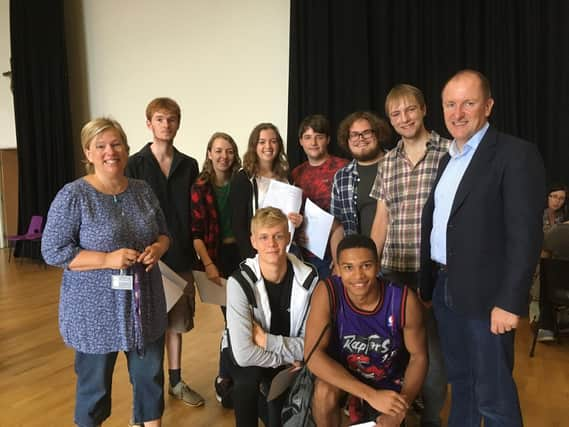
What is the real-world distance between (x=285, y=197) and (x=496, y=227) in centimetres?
112

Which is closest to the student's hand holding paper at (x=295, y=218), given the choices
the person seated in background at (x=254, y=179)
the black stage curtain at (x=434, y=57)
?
the person seated in background at (x=254, y=179)

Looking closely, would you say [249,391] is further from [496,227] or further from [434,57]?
[434,57]

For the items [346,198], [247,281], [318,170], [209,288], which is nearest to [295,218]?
[346,198]

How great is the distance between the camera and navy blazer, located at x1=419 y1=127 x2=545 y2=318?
1.62 meters

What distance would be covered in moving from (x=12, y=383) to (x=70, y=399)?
1.74ft

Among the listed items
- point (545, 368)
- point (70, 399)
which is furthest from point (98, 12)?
point (545, 368)

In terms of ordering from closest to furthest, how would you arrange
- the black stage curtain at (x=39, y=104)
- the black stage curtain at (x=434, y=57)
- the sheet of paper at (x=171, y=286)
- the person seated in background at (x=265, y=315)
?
the person seated in background at (x=265, y=315), the sheet of paper at (x=171, y=286), the black stage curtain at (x=434, y=57), the black stage curtain at (x=39, y=104)

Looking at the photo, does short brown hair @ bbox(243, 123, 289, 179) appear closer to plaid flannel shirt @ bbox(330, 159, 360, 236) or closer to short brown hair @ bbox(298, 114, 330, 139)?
short brown hair @ bbox(298, 114, 330, 139)

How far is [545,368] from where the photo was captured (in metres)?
3.29

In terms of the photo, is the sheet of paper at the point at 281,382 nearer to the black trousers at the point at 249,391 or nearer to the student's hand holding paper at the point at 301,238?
the black trousers at the point at 249,391

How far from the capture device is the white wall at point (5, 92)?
8258mm

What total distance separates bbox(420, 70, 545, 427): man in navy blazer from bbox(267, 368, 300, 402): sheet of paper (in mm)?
692

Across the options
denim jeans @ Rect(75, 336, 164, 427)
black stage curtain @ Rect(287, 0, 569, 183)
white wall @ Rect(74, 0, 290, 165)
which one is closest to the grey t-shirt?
denim jeans @ Rect(75, 336, 164, 427)

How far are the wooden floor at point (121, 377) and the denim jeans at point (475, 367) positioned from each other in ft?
2.65
